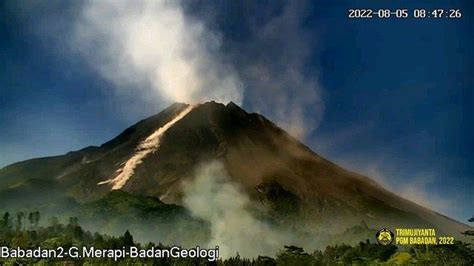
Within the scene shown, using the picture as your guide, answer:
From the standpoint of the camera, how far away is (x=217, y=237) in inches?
828

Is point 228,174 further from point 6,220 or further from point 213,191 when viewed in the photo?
point 6,220

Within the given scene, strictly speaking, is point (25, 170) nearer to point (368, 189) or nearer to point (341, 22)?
point (341, 22)

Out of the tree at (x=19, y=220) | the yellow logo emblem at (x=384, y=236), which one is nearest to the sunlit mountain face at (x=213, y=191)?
the tree at (x=19, y=220)

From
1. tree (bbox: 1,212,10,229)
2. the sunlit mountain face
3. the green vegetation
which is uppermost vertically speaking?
the sunlit mountain face

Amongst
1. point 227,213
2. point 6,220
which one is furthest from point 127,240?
point 227,213

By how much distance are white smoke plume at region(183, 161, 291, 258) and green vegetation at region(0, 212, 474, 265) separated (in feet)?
6.40

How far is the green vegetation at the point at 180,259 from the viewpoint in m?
15.3

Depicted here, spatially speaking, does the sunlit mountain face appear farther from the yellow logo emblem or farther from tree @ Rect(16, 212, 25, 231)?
the yellow logo emblem

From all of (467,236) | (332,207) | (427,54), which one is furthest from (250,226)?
(427,54)

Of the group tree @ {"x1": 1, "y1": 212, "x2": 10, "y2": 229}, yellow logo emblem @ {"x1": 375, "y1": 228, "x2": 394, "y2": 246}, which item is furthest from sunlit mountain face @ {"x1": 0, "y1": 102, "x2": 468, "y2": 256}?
yellow logo emblem @ {"x1": 375, "y1": 228, "x2": 394, "y2": 246}

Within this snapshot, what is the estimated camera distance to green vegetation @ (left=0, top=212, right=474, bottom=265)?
602 inches

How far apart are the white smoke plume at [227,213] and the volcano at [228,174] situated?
60 centimetres

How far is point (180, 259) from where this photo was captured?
49.7 ft

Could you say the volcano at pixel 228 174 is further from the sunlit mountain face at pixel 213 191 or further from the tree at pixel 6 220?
the tree at pixel 6 220
